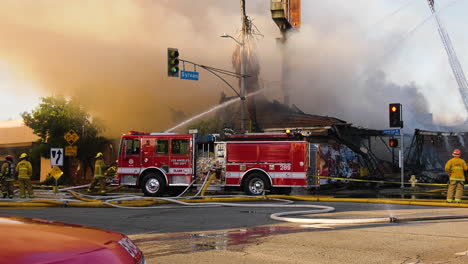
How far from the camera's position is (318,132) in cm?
2809

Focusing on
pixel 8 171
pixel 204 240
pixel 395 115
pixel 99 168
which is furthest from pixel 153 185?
pixel 395 115

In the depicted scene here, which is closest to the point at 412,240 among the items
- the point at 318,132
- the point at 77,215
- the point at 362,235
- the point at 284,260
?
the point at 362,235

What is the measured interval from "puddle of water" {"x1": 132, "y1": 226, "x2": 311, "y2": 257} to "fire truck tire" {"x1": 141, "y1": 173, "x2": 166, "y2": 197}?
9.03 metres

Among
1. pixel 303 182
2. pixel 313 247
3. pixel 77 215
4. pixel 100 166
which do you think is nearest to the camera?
pixel 313 247

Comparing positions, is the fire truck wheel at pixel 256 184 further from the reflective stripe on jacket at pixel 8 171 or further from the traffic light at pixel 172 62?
the reflective stripe on jacket at pixel 8 171

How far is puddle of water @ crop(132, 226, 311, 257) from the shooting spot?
246 inches

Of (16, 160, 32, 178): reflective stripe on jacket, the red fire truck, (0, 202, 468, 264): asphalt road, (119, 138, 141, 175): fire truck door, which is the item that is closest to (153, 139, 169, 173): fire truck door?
the red fire truck

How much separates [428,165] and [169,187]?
17.3 meters

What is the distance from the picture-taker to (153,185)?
17.0 metres

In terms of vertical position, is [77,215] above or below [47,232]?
below

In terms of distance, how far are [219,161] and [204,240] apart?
10.1m

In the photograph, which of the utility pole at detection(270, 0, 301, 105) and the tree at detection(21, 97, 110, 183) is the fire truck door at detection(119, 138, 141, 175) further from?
the utility pole at detection(270, 0, 301, 105)

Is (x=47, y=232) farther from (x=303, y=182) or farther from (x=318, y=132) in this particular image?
(x=318, y=132)

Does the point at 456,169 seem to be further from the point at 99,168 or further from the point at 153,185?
the point at 99,168
